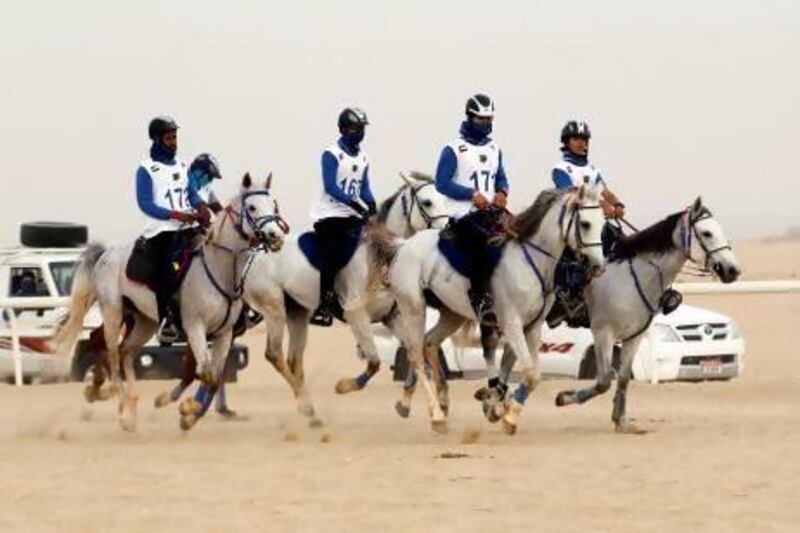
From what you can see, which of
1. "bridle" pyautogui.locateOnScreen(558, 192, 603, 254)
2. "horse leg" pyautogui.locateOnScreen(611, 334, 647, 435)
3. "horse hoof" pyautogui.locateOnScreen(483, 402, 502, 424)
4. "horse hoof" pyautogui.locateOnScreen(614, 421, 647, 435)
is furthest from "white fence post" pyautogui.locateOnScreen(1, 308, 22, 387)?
"bridle" pyautogui.locateOnScreen(558, 192, 603, 254)

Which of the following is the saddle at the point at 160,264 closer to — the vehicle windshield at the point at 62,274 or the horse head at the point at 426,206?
the horse head at the point at 426,206

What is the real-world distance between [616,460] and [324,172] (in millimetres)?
4719

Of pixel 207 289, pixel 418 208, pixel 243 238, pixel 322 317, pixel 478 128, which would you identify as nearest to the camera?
pixel 243 238

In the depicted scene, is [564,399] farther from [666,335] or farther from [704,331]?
[704,331]

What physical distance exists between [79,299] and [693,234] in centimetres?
588

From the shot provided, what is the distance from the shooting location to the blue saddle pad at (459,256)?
55.1 feet

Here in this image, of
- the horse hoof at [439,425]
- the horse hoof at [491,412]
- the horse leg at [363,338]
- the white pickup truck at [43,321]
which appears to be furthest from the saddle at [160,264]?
the white pickup truck at [43,321]

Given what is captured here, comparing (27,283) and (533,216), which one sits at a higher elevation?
(533,216)

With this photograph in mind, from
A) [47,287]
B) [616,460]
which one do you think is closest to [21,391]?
[47,287]

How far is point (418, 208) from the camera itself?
62.3 feet

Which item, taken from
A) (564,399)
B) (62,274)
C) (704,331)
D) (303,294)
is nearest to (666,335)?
(704,331)

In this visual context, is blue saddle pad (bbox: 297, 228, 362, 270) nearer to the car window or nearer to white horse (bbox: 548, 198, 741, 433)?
white horse (bbox: 548, 198, 741, 433)

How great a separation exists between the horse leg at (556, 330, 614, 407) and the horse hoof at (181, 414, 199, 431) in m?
3.08

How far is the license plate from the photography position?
80.1ft
